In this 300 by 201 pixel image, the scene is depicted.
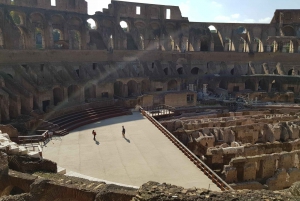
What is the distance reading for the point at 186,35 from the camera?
3594 centimetres

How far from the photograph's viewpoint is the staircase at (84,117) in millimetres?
18561

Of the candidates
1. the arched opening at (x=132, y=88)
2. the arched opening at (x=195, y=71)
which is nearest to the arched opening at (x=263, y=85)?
the arched opening at (x=195, y=71)

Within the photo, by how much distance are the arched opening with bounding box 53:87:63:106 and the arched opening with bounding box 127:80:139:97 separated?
705cm

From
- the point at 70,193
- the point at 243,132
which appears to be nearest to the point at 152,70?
the point at 243,132

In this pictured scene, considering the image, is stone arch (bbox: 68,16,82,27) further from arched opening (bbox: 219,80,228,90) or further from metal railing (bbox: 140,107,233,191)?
metal railing (bbox: 140,107,233,191)

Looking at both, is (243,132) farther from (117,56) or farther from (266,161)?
(117,56)

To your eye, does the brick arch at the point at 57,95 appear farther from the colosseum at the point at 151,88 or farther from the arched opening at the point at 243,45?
the arched opening at the point at 243,45

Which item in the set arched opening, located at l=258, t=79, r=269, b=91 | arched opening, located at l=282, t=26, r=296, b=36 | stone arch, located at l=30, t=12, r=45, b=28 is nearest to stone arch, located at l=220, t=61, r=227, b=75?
arched opening, located at l=258, t=79, r=269, b=91

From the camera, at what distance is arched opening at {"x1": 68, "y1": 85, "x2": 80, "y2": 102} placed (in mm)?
23250

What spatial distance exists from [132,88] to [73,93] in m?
6.53

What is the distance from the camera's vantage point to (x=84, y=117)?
20578 mm

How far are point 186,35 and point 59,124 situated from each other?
22310mm

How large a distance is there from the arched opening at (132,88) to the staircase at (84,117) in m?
4.03

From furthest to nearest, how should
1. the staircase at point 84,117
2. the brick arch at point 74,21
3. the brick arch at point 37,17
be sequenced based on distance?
the brick arch at point 74,21 < the brick arch at point 37,17 < the staircase at point 84,117
